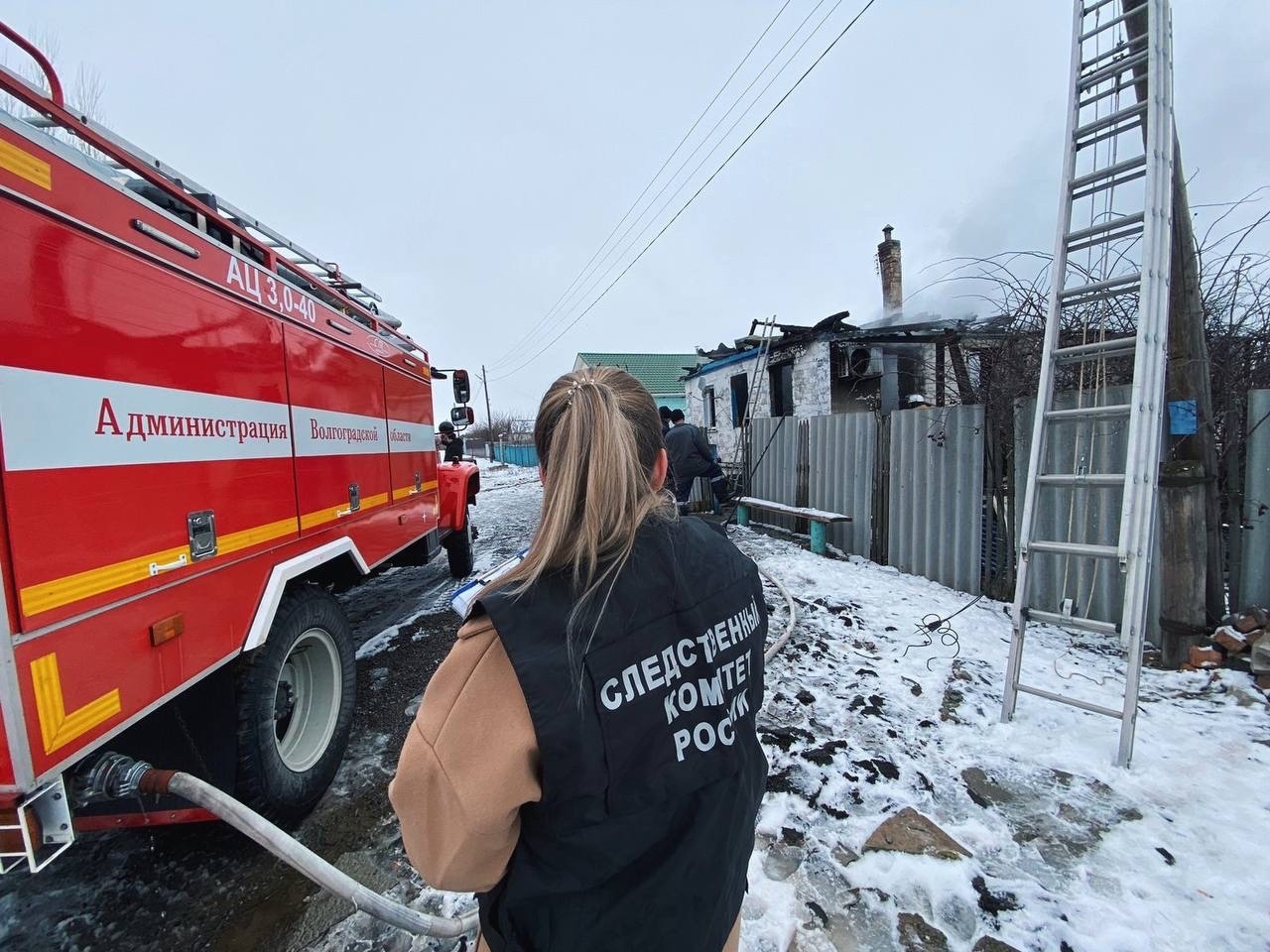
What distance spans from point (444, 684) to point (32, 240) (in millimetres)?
1825

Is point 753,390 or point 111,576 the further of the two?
point 753,390

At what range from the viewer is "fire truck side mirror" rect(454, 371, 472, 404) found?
6.95 metres

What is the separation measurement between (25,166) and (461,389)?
5.64 m

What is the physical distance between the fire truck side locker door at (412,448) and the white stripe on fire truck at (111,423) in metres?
1.97

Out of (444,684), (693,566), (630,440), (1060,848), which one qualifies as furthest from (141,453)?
(1060,848)

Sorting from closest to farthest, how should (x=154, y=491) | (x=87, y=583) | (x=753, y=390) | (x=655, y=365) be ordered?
(x=87, y=583) → (x=154, y=491) → (x=753, y=390) → (x=655, y=365)

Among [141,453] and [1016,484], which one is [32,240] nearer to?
[141,453]

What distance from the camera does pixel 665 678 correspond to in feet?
3.35

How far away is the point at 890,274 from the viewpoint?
55.8 ft

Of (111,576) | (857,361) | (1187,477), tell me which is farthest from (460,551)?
(857,361)

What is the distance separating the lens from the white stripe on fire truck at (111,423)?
1.39 metres

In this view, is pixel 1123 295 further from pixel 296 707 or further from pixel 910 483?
pixel 296 707

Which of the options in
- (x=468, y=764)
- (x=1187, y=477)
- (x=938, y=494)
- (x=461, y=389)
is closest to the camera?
(x=468, y=764)

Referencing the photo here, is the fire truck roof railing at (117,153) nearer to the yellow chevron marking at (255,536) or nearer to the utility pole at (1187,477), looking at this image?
the yellow chevron marking at (255,536)
